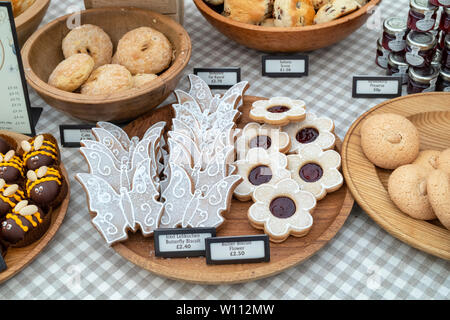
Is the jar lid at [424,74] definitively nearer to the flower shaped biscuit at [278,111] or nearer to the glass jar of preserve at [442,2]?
the glass jar of preserve at [442,2]

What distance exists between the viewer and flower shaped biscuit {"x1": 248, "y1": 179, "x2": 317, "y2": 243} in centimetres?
122

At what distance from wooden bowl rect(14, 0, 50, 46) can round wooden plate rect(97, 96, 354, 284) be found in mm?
745

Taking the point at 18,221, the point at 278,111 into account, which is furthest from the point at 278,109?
the point at 18,221

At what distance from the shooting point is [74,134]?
155 cm

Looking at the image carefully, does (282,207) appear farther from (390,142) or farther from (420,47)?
(420,47)

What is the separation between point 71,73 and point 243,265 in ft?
2.35

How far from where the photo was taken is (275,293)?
121 cm

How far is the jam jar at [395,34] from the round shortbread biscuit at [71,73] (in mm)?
885

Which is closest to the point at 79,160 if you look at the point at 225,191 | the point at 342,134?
the point at 225,191

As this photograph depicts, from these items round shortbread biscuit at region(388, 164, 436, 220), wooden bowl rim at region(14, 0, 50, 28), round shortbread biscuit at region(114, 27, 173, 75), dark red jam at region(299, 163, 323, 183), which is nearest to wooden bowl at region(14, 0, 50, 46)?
wooden bowl rim at region(14, 0, 50, 28)

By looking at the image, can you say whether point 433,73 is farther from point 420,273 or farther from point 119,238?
point 119,238

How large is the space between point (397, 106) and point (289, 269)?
59cm
